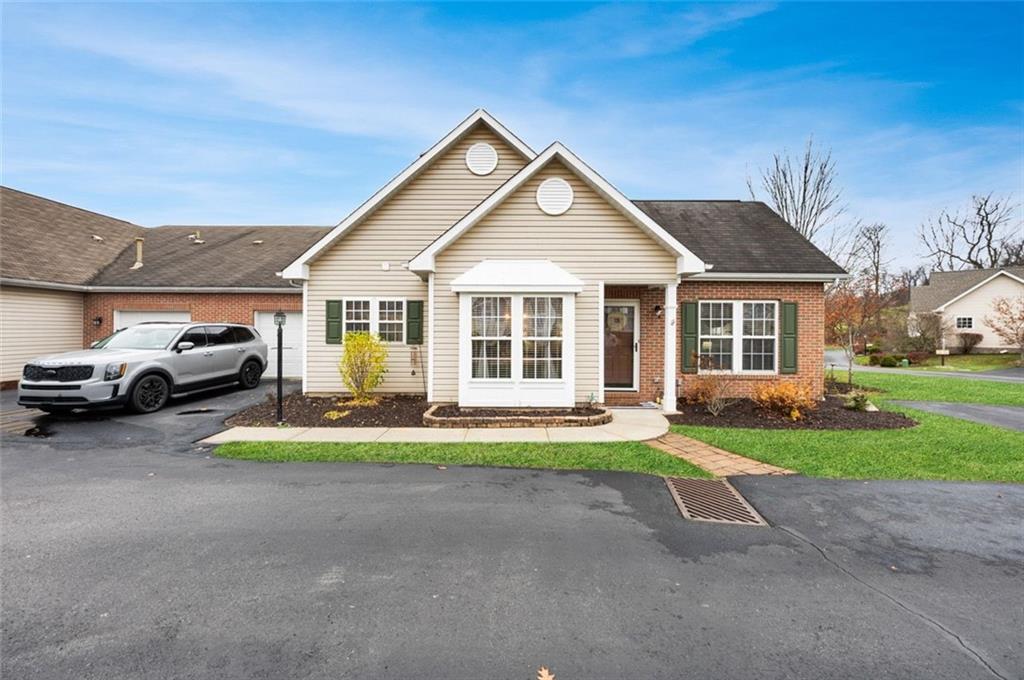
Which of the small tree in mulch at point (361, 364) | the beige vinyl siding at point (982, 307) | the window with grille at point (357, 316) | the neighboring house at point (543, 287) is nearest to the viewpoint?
the neighboring house at point (543, 287)

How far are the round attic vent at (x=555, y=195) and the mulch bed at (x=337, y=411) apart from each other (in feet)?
17.2

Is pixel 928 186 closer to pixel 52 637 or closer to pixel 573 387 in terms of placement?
pixel 573 387

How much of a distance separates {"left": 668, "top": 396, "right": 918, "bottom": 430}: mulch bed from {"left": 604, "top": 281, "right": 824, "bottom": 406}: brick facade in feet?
2.93

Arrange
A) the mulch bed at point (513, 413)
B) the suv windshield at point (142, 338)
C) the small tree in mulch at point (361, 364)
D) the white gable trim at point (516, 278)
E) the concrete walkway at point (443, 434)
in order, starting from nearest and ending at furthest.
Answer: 1. the concrete walkway at point (443, 434)
2. the mulch bed at point (513, 413)
3. the white gable trim at point (516, 278)
4. the small tree in mulch at point (361, 364)
5. the suv windshield at point (142, 338)

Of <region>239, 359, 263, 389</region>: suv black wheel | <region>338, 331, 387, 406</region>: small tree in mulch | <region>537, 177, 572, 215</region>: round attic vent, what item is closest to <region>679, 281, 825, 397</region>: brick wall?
<region>537, 177, 572, 215</region>: round attic vent

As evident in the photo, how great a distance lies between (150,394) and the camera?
9562 mm

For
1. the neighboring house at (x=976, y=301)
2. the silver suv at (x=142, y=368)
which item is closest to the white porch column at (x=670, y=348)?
the silver suv at (x=142, y=368)

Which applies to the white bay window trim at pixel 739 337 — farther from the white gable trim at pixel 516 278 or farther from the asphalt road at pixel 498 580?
the asphalt road at pixel 498 580

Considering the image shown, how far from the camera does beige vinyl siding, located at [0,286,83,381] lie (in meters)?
12.4

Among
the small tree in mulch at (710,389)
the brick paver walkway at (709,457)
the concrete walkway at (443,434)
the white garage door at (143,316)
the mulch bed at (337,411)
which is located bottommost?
the brick paver walkway at (709,457)

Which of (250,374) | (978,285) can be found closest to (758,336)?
(250,374)

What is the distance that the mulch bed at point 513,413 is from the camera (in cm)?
866

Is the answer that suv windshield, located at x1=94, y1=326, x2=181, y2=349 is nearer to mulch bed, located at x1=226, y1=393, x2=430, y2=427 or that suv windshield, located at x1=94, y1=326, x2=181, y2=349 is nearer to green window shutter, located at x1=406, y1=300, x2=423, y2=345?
mulch bed, located at x1=226, y1=393, x2=430, y2=427

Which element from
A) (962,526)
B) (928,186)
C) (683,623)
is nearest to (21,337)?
(683,623)
